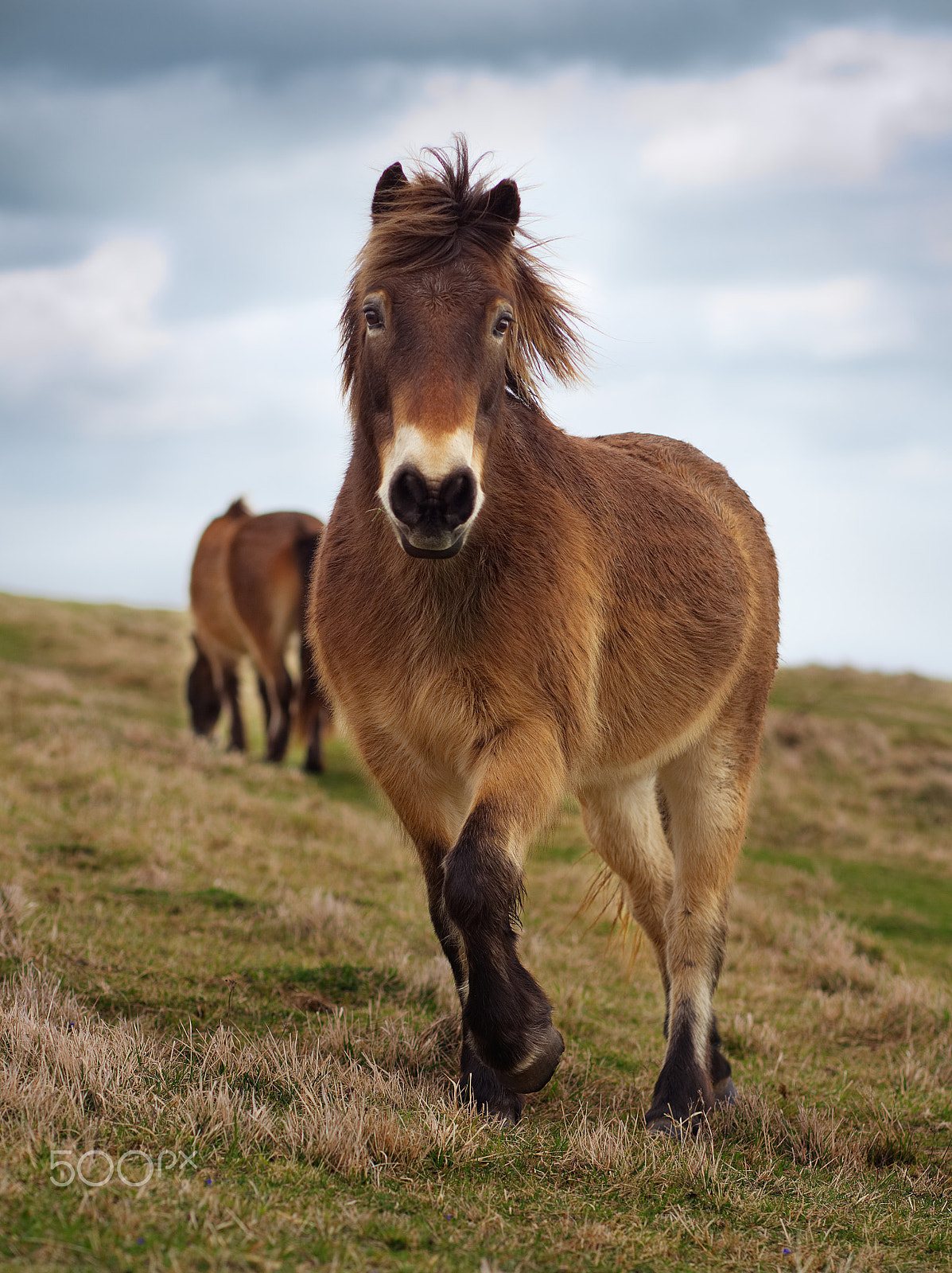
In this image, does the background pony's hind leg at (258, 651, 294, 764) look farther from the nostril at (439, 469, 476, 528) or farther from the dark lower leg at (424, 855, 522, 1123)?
the nostril at (439, 469, 476, 528)

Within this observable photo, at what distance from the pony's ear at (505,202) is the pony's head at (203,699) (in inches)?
470

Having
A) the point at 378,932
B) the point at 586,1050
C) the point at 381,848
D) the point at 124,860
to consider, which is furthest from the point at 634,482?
the point at 381,848

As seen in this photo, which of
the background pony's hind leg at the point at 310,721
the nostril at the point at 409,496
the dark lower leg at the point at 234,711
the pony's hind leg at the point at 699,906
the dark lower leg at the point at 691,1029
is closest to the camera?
the nostril at the point at 409,496

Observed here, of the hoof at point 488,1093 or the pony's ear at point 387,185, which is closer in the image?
the hoof at point 488,1093

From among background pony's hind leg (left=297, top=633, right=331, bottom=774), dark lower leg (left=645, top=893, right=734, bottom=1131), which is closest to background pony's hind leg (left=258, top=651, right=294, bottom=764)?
background pony's hind leg (left=297, top=633, right=331, bottom=774)

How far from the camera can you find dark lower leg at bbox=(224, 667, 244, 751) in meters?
14.4

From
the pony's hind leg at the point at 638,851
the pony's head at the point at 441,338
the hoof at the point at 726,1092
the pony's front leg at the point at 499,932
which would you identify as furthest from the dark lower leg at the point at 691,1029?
the pony's head at the point at 441,338

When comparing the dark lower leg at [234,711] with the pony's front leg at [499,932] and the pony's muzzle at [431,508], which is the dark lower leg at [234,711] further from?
the pony's muzzle at [431,508]

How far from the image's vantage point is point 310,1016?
191 inches

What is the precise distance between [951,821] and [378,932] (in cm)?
950

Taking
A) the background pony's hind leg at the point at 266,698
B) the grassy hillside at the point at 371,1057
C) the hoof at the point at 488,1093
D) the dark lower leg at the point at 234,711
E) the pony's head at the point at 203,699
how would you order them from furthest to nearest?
the pony's head at the point at 203,699, the background pony's hind leg at the point at 266,698, the dark lower leg at the point at 234,711, the hoof at the point at 488,1093, the grassy hillside at the point at 371,1057

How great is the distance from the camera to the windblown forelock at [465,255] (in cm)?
378

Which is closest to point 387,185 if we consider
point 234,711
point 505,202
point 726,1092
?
point 505,202

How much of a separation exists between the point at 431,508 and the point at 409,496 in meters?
0.09
